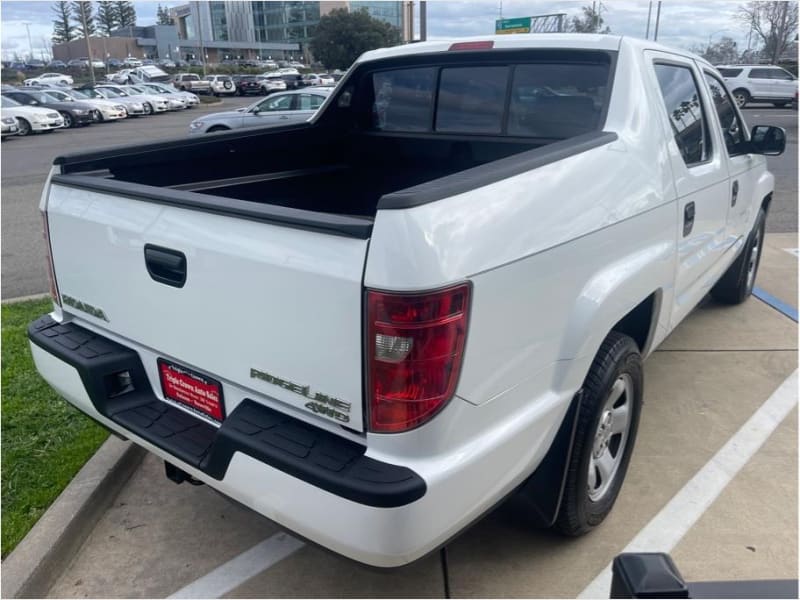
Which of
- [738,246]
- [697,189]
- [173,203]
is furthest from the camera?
[738,246]

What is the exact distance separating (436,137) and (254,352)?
7.53 ft

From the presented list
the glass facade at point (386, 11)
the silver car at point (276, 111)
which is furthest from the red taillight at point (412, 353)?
the glass facade at point (386, 11)

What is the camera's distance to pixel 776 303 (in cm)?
572

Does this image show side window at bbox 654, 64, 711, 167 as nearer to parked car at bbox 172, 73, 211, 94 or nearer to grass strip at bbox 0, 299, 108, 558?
grass strip at bbox 0, 299, 108, 558

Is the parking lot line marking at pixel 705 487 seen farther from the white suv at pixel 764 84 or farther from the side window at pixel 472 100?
the white suv at pixel 764 84

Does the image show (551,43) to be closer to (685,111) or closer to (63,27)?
(685,111)

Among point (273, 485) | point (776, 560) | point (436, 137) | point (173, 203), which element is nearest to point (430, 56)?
point (436, 137)

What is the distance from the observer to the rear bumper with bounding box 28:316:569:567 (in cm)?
189

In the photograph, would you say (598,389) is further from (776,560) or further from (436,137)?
(436,137)

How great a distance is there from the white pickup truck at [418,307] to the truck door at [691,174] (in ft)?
0.07

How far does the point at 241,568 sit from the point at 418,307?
1574 millimetres

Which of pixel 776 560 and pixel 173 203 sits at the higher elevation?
pixel 173 203

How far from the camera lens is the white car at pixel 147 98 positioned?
33.7 meters

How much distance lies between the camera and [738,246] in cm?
470
